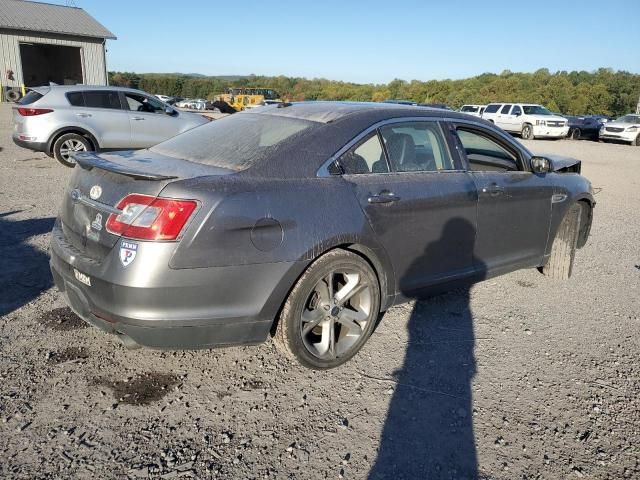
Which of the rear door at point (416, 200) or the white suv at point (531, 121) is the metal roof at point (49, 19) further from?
the rear door at point (416, 200)

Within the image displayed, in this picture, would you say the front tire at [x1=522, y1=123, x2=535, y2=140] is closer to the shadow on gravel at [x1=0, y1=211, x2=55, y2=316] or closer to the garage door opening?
the shadow on gravel at [x1=0, y1=211, x2=55, y2=316]

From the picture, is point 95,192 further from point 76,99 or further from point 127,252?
point 76,99

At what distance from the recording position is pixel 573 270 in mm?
5430

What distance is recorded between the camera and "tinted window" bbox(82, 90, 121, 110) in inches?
409

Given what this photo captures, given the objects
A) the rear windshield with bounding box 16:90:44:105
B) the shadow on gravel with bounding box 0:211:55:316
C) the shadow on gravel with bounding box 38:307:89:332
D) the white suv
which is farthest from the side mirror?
the white suv

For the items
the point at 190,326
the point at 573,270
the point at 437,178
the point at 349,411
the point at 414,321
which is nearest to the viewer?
the point at 190,326

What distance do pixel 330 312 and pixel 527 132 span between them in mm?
26204

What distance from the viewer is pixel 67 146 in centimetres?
1026

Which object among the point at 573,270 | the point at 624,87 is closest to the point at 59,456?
→ the point at 573,270

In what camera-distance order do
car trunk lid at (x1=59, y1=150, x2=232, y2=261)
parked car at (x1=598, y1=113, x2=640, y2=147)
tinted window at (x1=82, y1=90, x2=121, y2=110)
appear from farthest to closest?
parked car at (x1=598, y1=113, x2=640, y2=147) < tinted window at (x1=82, y1=90, x2=121, y2=110) < car trunk lid at (x1=59, y1=150, x2=232, y2=261)

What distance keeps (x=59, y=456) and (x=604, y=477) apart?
2559 millimetres

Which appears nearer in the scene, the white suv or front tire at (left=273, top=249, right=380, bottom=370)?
front tire at (left=273, top=249, right=380, bottom=370)

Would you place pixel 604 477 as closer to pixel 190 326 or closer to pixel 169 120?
pixel 190 326

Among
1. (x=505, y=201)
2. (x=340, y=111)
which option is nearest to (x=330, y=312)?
(x=340, y=111)
